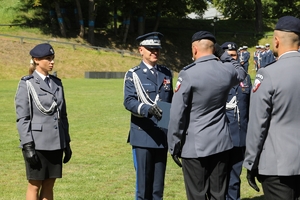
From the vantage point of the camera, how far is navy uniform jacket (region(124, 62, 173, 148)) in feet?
22.7

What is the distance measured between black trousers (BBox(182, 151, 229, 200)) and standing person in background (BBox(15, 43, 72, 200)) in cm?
171

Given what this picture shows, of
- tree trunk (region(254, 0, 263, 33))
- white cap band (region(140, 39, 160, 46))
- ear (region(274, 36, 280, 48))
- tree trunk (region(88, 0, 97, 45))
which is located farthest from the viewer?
tree trunk (region(254, 0, 263, 33))

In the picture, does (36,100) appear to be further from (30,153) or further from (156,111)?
(156,111)

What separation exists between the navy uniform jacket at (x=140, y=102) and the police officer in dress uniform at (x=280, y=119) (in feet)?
6.95

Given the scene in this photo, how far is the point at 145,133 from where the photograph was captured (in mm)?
6949

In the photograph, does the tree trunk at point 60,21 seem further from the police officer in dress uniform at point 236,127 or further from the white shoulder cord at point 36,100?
the white shoulder cord at point 36,100

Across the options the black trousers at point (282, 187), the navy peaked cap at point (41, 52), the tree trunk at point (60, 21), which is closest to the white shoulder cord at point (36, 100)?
the navy peaked cap at point (41, 52)

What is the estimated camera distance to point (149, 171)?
6973 millimetres

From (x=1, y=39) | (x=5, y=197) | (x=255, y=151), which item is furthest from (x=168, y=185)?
(x=1, y=39)

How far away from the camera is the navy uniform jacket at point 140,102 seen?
6.93 meters

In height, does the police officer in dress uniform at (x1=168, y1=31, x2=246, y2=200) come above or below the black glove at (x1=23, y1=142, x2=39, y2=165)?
above

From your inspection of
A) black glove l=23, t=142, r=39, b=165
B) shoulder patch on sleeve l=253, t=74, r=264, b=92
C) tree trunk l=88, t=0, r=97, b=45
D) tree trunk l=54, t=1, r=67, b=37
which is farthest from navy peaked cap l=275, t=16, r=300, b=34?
tree trunk l=88, t=0, r=97, b=45

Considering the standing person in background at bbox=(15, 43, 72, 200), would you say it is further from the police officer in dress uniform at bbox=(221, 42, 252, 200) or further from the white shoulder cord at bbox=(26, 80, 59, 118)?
the police officer in dress uniform at bbox=(221, 42, 252, 200)

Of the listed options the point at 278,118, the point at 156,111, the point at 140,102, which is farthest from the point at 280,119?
the point at 140,102
